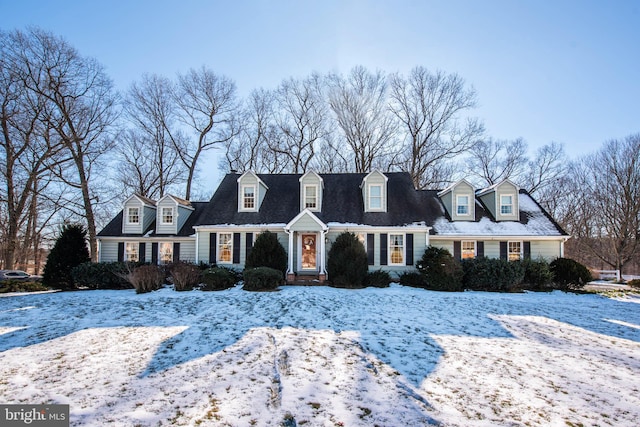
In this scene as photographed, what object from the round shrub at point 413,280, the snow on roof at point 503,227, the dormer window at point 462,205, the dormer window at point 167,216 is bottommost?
the round shrub at point 413,280

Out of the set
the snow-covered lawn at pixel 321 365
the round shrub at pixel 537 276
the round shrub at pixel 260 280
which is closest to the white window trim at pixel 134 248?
the round shrub at pixel 260 280

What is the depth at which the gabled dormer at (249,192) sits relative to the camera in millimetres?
18109

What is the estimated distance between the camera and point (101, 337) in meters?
6.43

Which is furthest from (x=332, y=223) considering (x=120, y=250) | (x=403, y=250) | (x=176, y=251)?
(x=120, y=250)

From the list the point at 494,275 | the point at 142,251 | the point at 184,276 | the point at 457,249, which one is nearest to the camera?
the point at 184,276

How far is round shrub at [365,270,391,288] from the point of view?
47.4 feet

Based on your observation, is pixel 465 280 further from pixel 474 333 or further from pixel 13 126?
pixel 13 126

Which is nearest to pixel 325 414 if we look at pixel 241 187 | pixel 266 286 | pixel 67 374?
pixel 67 374

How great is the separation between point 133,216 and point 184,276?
7982 mm

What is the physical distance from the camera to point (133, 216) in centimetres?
1850

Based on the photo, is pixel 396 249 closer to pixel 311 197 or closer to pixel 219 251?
pixel 311 197

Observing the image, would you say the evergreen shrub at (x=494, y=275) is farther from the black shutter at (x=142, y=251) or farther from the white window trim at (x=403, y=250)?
the black shutter at (x=142, y=251)

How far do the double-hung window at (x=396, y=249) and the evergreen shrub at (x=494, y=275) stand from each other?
3.23 m

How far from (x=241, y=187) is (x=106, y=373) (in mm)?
14143
